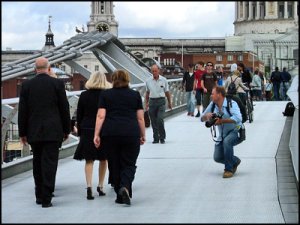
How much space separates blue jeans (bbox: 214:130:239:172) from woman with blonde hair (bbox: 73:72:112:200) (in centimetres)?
200

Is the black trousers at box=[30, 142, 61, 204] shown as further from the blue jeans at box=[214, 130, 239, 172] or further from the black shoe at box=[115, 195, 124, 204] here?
the blue jeans at box=[214, 130, 239, 172]

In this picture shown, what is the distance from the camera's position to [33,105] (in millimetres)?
7863

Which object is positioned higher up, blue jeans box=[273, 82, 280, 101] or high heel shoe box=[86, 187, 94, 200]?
blue jeans box=[273, 82, 280, 101]

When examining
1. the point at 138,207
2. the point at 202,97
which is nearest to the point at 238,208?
the point at 138,207

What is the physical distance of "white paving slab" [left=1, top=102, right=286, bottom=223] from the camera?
742 cm

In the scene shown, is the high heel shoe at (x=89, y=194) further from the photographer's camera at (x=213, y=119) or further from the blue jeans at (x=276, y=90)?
the blue jeans at (x=276, y=90)

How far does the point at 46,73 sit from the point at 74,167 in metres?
3.57

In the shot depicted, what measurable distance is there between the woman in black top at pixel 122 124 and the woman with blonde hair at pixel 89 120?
50 centimetres

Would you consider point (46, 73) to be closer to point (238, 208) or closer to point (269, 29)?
point (238, 208)

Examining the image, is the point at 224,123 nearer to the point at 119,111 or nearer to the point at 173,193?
the point at 173,193

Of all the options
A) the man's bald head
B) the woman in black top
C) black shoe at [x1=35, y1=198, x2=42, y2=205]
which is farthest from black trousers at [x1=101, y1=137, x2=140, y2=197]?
the man's bald head

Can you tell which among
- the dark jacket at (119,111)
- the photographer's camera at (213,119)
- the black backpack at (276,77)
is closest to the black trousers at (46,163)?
the dark jacket at (119,111)

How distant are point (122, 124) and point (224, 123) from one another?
8.19 feet

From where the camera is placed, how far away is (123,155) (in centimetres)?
815
